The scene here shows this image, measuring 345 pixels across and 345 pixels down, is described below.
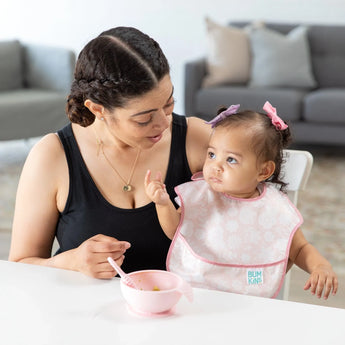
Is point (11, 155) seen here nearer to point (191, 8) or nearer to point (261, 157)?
point (191, 8)

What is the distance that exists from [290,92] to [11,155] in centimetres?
221

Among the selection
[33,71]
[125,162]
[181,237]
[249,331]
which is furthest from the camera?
[33,71]

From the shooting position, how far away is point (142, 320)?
1124 mm

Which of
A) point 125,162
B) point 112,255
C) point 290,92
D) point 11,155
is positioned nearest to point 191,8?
point 290,92

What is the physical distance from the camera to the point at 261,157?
1529 millimetres

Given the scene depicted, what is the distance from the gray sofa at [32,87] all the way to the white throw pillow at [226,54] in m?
1.11

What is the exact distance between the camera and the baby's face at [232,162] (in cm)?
150

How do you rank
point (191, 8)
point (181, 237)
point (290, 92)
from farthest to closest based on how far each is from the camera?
point (191, 8) < point (290, 92) < point (181, 237)

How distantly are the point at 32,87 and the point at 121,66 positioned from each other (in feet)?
13.5

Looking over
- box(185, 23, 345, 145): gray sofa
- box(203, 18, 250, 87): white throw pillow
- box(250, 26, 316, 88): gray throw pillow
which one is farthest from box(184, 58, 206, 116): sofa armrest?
box(250, 26, 316, 88): gray throw pillow

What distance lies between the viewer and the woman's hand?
1.27 meters

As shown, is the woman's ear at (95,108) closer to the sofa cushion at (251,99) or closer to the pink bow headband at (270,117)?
the pink bow headband at (270,117)

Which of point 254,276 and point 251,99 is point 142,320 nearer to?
point 254,276

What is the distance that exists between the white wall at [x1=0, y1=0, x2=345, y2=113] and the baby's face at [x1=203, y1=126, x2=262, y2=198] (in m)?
4.30
